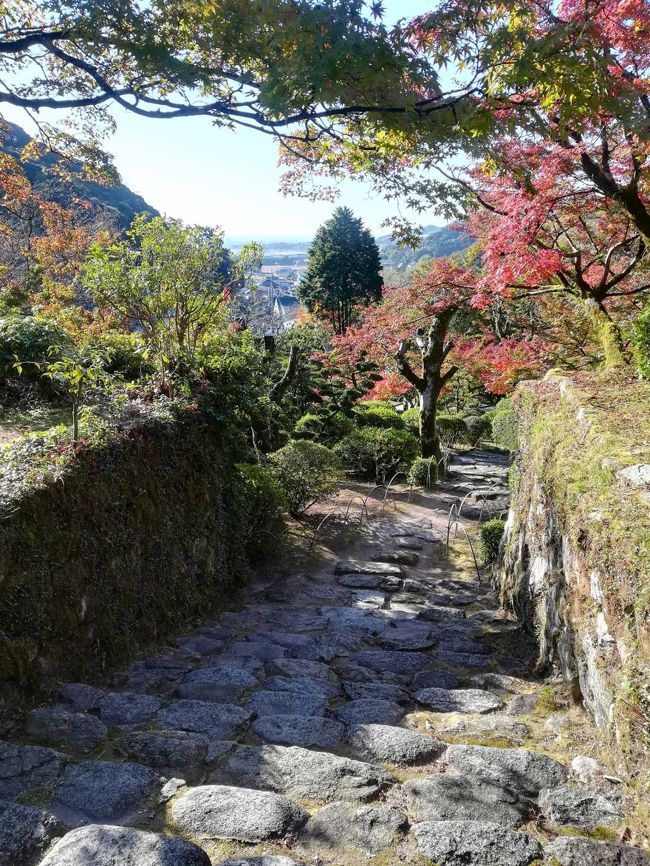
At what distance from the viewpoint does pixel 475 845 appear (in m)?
1.94

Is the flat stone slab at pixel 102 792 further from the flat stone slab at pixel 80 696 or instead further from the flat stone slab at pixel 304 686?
the flat stone slab at pixel 304 686

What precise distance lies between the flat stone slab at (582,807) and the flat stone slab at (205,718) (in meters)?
1.52

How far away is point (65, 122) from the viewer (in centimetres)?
647

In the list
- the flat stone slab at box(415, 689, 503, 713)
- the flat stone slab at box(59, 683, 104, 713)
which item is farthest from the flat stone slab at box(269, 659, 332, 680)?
the flat stone slab at box(59, 683, 104, 713)

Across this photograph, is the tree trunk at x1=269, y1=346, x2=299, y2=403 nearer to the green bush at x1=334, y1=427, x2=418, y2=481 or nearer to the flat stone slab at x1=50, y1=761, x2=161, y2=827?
the green bush at x1=334, y1=427, x2=418, y2=481

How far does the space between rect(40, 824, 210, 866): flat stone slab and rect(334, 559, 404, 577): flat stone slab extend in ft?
18.2

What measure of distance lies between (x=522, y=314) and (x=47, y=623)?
11.6 meters

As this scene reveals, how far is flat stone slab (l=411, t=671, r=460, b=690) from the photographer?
13.3 ft

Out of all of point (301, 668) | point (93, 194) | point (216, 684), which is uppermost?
point (93, 194)

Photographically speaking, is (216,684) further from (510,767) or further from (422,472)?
(422,472)

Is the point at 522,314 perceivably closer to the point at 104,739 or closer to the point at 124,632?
the point at 124,632

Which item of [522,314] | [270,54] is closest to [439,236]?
[522,314]

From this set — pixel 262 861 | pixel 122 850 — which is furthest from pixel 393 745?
pixel 122 850

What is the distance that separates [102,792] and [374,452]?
10595mm
